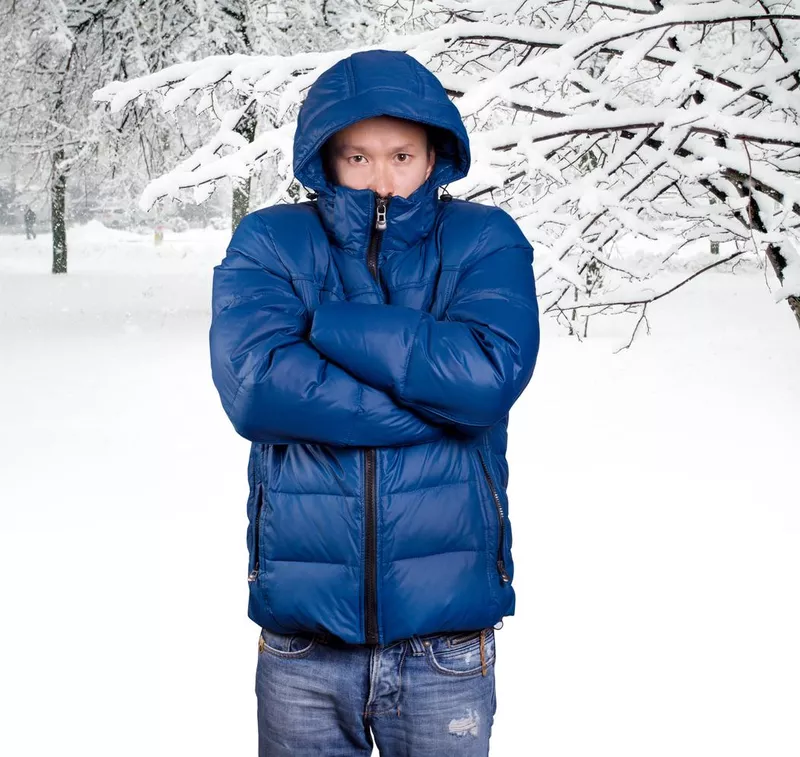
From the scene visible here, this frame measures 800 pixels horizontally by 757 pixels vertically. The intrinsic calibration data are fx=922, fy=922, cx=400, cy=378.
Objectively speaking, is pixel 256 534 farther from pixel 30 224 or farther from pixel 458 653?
pixel 30 224

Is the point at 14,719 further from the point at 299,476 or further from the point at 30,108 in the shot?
the point at 30,108

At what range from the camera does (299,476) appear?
1.62 m

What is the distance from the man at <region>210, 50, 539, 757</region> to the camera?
5.21ft

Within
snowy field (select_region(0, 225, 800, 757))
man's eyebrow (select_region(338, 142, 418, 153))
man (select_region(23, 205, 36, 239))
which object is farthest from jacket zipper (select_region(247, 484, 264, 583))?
man (select_region(23, 205, 36, 239))

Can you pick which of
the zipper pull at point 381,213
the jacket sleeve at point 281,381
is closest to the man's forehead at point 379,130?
the zipper pull at point 381,213

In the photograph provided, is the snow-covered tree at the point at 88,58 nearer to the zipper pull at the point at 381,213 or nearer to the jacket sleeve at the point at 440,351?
the zipper pull at the point at 381,213

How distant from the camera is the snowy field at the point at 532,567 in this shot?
330cm

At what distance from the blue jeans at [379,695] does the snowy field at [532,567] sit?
1623 mm

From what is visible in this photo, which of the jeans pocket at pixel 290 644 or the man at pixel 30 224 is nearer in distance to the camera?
the jeans pocket at pixel 290 644

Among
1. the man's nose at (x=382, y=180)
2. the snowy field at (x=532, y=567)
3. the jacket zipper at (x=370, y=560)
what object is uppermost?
the man's nose at (x=382, y=180)

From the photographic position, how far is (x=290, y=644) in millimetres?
1671

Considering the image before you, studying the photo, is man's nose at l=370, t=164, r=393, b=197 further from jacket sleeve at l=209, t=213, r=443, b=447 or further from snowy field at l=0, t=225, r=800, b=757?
snowy field at l=0, t=225, r=800, b=757

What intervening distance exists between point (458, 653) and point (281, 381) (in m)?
0.58

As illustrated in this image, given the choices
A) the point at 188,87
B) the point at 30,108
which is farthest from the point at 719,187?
the point at 30,108
